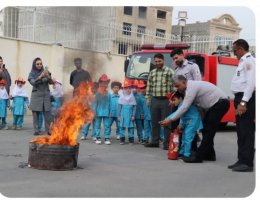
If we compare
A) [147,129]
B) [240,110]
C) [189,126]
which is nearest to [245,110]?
[240,110]

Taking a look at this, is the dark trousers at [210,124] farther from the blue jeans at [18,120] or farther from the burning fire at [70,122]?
the blue jeans at [18,120]

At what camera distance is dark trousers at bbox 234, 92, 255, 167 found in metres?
6.55

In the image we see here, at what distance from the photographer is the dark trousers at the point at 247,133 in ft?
21.5

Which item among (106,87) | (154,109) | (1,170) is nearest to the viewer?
(1,170)

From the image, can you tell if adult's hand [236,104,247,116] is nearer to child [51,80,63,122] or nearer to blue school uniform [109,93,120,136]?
blue school uniform [109,93,120,136]

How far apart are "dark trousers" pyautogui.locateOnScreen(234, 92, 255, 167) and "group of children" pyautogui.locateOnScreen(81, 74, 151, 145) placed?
3.03 metres

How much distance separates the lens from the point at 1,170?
20.0ft

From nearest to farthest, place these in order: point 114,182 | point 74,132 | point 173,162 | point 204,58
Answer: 1. point 114,182
2. point 74,132
3. point 173,162
4. point 204,58

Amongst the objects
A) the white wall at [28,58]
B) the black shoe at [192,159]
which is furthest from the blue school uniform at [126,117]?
the white wall at [28,58]

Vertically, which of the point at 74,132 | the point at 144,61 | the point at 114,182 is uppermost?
the point at 144,61

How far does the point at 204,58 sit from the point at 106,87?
158 inches
